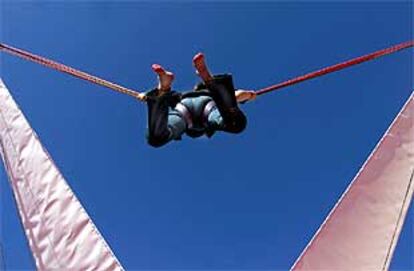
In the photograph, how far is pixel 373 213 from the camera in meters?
2.49

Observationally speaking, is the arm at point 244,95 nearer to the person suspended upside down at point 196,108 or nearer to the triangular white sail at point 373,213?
the person suspended upside down at point 196,108

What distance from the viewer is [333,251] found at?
2.35 meters

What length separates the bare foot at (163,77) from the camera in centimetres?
421

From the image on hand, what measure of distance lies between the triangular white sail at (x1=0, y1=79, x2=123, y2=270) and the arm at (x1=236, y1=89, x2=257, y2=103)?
2006mm

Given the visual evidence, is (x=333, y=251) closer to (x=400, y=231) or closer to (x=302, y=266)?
(x=302, y=266)

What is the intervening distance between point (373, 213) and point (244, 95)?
2192 mm

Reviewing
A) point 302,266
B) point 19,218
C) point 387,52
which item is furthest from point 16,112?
point 387,52

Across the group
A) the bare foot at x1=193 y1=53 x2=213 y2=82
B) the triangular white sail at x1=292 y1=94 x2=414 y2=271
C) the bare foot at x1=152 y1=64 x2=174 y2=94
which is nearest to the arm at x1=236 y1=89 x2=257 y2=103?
the bare foot at x1=193 y1=53 x2=213 y2=82

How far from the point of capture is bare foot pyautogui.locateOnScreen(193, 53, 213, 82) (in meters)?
4.24

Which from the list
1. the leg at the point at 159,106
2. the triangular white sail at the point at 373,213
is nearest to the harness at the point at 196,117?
the leg at the point at 159,106

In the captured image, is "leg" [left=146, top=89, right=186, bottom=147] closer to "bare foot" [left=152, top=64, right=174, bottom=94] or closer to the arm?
"bare foot" [left=152, top=64, right=174, bottom=94]

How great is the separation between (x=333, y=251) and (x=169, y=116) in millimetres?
2569

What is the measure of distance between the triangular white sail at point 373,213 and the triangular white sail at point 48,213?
32.5 inches

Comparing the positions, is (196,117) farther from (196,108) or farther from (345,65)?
(345,65)
